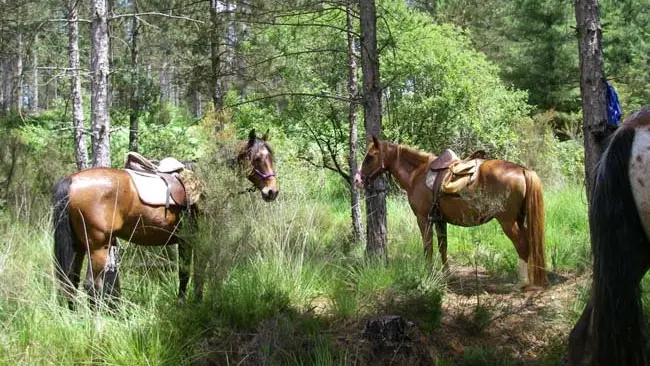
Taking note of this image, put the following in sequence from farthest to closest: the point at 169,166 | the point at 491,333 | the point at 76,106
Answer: the point at 76,106 < the point at 169,166 < the point at 491,333

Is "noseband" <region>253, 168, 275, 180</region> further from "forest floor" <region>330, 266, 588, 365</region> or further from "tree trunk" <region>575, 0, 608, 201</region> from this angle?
"tree trunk" <region>575, 0, 608, 201</region>

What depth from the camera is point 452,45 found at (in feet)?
35.6

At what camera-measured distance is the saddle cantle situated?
6.03 meters

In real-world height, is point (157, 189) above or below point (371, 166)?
below

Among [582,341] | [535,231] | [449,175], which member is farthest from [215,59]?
[582,341]

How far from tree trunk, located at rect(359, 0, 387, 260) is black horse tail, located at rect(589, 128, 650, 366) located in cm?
306

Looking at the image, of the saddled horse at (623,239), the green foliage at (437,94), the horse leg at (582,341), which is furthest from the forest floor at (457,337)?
the green foliage at (437,94)

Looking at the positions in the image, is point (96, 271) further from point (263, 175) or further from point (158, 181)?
point (263, 175)

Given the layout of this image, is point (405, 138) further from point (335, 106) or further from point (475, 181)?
point (475, 181)

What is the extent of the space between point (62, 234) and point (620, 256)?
4205 millimetres

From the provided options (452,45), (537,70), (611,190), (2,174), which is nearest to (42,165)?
(2,174)

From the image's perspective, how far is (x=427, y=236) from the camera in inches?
245

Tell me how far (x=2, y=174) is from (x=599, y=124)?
8659 millimetres

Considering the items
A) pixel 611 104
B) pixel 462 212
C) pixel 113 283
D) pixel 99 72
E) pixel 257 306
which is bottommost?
pixel 257 306
